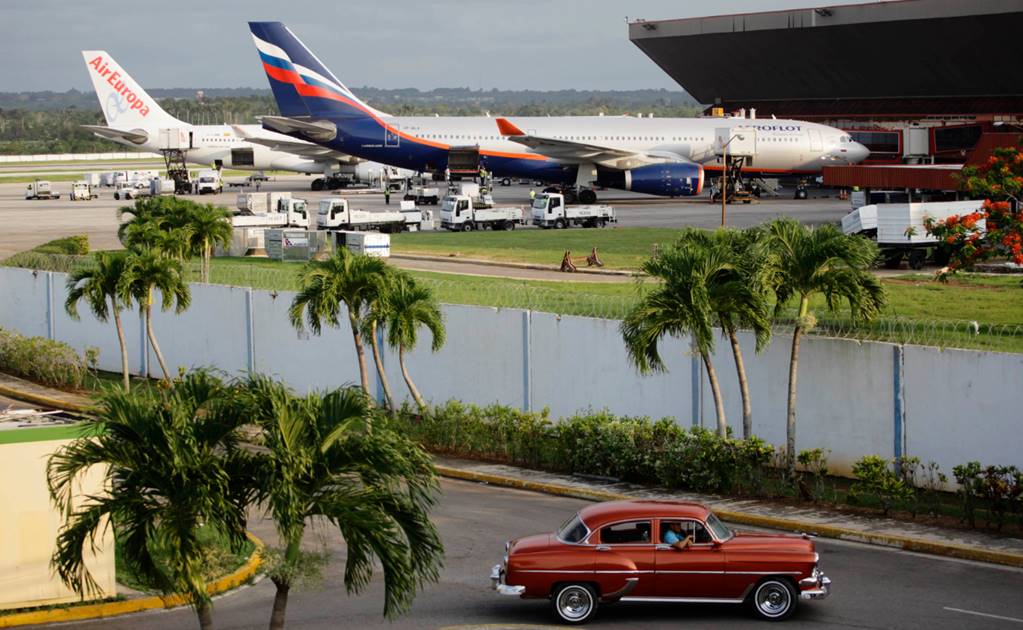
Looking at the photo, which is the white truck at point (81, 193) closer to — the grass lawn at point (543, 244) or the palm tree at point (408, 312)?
the grass lawn at point (543, 244)

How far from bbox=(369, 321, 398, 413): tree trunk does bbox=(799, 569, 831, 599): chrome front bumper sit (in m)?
12.6

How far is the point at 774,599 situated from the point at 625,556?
175cm

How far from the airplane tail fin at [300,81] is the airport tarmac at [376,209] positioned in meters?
5.92

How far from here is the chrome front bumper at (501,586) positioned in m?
15.6

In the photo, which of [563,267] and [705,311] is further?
[563,267]

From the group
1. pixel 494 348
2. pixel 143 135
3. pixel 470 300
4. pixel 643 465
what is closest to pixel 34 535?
pixel 643 465

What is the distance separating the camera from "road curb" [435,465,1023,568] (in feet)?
60.7

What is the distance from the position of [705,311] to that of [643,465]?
9.88 ft

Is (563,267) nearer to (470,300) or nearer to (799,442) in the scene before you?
(470,300)

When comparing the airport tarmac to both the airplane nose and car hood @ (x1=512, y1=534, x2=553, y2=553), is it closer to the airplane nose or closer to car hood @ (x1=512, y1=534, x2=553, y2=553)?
the airplane nose

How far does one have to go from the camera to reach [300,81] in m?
82.7

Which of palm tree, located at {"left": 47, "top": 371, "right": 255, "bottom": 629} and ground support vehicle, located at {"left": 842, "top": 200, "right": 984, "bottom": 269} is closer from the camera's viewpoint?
palm tree, located at {"left": 47, "top": 371, "right": 255, "bottom": 629}

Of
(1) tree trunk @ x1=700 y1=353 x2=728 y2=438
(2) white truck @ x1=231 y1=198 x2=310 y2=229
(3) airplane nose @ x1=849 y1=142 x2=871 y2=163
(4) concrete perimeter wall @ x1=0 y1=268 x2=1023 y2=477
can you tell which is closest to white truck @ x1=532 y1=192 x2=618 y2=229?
(2) white truck @ x1=231 y1=198 x2=310 y2=229

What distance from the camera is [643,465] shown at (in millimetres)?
23062
